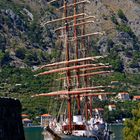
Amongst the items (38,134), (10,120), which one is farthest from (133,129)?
(38,134)

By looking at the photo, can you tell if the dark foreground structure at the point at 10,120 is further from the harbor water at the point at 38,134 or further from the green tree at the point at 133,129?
the harbor water at the point at 38,134

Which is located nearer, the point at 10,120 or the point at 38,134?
the point at 10,120

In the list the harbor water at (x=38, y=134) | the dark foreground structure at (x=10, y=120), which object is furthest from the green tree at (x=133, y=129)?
the harbor water at (x=38, y=134)

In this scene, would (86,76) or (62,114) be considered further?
(86,76)

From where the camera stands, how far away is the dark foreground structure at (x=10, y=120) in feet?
106

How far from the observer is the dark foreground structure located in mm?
32344

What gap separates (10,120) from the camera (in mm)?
33281

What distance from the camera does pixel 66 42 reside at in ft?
254

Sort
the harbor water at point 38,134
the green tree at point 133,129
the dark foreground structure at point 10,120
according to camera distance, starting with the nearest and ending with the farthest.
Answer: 1. the dark foreground structure at point 10,120
2. the green tree at point 133,129
3. the harbor water at point 38,134

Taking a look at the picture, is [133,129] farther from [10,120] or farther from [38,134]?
[38,134]

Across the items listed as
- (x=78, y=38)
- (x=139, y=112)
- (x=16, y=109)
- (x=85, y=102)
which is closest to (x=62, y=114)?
(x=85, y=102)

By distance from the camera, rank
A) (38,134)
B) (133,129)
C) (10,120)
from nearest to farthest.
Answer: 1. (10,120)
2. (133,129)
3. (38,134)

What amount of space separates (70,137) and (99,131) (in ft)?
30.9

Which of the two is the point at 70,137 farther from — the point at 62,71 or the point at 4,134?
the point at 4,134
